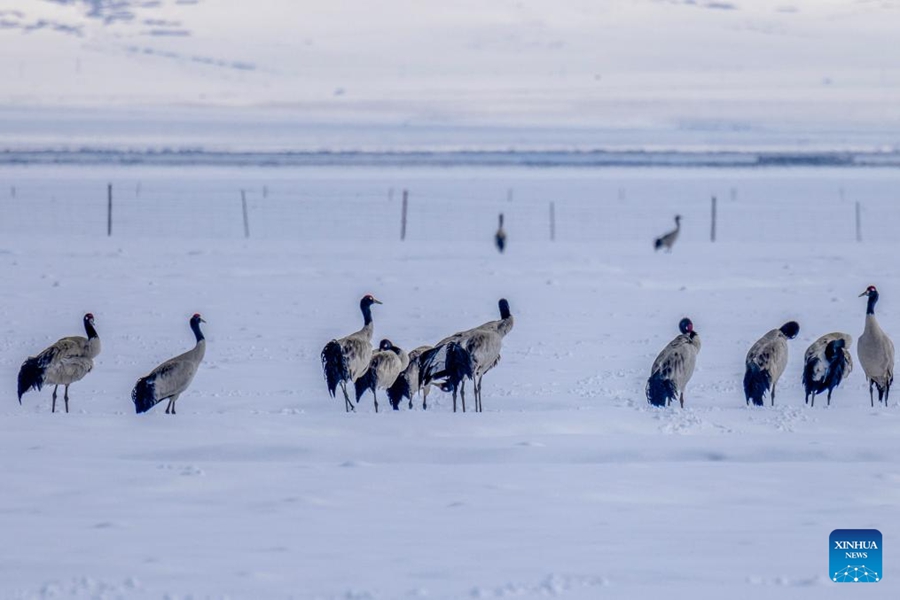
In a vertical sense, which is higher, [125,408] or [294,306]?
[294,306]

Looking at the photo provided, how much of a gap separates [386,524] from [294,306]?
13979mm

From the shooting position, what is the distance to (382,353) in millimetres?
13750

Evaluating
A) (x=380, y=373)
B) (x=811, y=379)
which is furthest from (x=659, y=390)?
(x=380, y=373)

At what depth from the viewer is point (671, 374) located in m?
13.3

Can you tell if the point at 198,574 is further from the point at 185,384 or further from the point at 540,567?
the point at 185,384

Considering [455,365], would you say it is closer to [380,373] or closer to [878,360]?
[380,373]

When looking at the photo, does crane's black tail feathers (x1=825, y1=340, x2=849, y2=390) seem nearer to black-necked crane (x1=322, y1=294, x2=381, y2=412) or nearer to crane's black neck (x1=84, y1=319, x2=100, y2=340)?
black-necked crane (x1=322, y1=294, x2=381, y2=412)

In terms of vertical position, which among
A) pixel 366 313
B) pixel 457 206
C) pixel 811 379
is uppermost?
pixel 457 206

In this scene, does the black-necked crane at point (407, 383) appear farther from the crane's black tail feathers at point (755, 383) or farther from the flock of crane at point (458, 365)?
the crane's black tail feathers at point (755, 383)

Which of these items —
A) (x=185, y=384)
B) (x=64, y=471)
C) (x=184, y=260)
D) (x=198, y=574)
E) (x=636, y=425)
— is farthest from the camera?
(x=184, y=260)

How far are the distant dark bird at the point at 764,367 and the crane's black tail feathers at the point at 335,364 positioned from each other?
12.4 feet

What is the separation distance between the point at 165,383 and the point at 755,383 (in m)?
5.46

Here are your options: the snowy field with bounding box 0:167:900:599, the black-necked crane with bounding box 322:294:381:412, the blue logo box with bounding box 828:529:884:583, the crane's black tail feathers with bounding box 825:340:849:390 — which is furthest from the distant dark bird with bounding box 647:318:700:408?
the blue logo box with bounding box 828:529:884:583

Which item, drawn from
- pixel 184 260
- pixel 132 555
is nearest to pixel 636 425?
pixel 132 555
